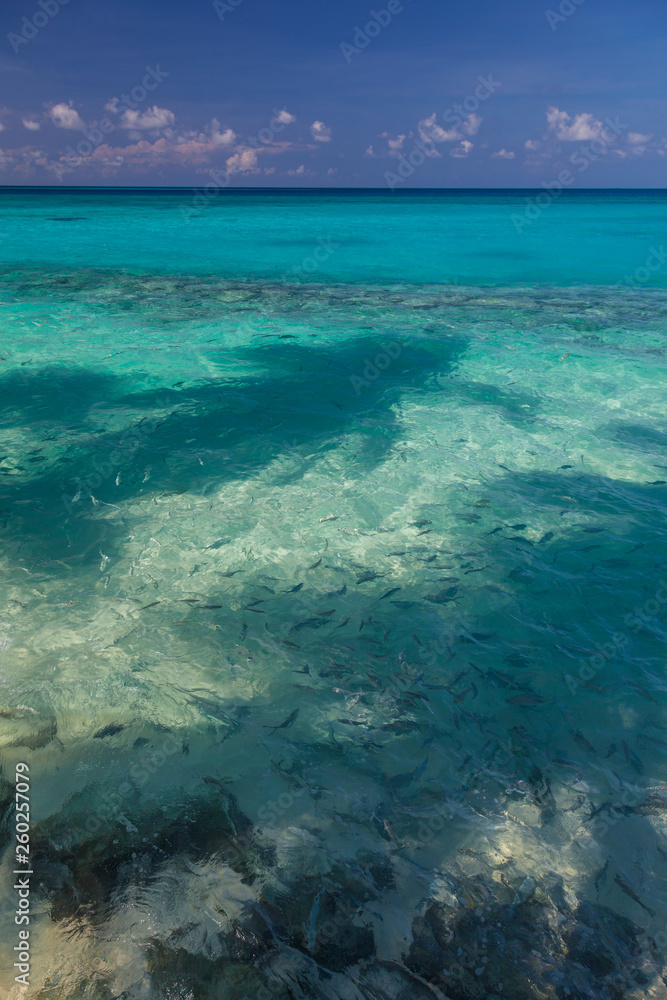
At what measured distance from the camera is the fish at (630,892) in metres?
3.77

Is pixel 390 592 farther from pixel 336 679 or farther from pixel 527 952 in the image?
pixel 527 952

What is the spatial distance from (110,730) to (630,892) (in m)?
4.01

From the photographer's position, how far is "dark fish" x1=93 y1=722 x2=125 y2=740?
15.9 feet

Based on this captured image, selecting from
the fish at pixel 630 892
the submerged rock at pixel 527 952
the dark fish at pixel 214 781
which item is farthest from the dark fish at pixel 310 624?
the fish at pixel 630 892

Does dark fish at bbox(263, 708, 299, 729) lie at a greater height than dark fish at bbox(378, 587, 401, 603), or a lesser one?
lesser

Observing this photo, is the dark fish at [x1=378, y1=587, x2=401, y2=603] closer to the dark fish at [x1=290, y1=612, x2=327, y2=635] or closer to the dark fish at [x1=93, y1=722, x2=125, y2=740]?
the dark fish at [x1=290, y1=612, x2=327, y2=635]

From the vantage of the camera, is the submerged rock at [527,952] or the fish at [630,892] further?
the fish at [630,892]

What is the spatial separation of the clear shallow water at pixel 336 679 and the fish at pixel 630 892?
0.01 metres

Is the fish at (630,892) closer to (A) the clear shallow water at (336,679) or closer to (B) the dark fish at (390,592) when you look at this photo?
(A) the clear shallow water at (336,679)

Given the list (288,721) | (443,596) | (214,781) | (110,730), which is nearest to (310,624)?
(288,721)

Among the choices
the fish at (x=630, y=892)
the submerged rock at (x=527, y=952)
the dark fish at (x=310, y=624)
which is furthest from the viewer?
the dark fish at (x=310, y=624)

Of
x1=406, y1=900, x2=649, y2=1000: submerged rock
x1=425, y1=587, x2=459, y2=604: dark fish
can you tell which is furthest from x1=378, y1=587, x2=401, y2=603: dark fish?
x1=406, y1=900, x2=649, y2=1000: submerged rock

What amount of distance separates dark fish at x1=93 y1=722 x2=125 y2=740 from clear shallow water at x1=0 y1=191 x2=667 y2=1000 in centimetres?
2

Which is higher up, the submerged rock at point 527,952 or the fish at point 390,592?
the fish at point 390,592
